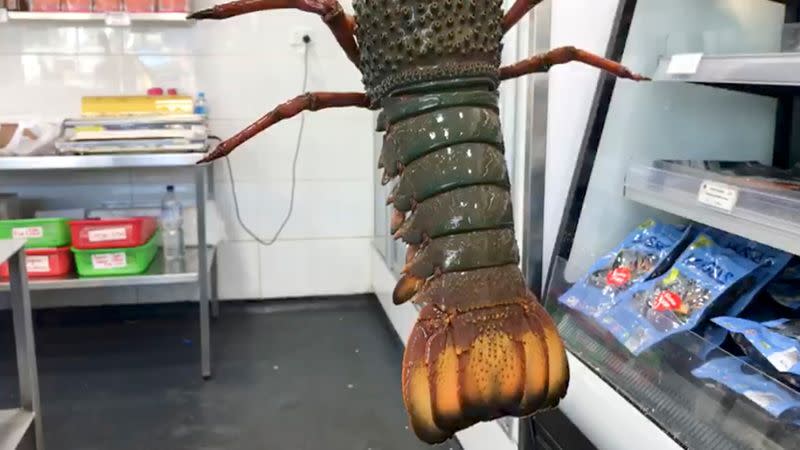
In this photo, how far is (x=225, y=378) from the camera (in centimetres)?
296

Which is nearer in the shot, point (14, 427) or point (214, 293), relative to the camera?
point (14, 427)

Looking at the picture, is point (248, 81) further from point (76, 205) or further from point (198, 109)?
point (76, 205)

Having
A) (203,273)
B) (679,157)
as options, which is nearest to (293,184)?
(203,273)

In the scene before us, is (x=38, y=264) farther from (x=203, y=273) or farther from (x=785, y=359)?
(x=785, y=359)

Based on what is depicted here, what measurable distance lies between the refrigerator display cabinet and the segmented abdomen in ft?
1.81

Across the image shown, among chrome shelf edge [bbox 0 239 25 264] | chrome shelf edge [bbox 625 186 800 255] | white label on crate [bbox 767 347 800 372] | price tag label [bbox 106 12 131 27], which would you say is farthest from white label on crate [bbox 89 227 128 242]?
white label on crate [bbox 767 347 800 372]

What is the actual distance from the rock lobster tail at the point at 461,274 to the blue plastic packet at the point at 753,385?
1.70ft

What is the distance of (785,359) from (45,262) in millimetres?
2719

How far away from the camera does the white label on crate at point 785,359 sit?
118 centimetres

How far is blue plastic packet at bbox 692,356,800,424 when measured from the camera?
3.73 feet

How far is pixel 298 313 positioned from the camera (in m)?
3.77

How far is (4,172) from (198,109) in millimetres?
967

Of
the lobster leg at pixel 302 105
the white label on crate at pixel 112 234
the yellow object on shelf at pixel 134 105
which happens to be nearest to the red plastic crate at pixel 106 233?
the white label on crate at pixel 112 234

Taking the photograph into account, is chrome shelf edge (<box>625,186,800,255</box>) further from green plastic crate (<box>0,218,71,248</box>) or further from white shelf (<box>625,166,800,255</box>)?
green plastic crate (<box>0,218,71,248</box>)
